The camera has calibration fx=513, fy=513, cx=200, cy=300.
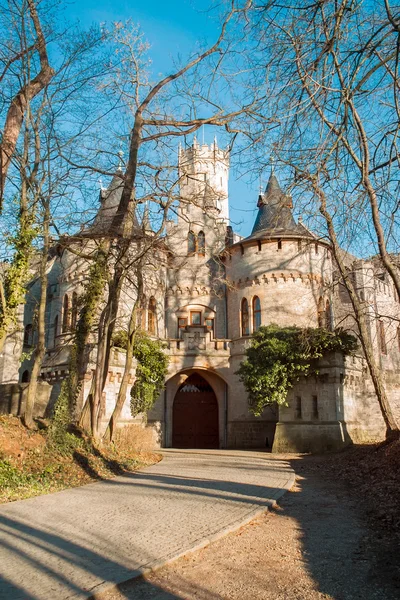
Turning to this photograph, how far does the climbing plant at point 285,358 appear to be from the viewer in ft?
57.0

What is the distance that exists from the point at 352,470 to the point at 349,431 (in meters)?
5.45

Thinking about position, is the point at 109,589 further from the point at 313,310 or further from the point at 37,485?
the point at 313,310

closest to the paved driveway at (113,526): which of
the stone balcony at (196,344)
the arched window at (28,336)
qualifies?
the stone balcony at (196,344)

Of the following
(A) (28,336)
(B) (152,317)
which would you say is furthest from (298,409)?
(A) (28,336)

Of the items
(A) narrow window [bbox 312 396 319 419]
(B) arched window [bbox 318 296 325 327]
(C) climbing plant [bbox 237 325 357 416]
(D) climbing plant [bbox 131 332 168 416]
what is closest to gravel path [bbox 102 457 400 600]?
(C) climbing plant [bbox 237 325 357 416]

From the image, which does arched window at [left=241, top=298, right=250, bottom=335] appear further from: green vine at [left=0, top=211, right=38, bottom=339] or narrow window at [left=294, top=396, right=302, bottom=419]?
green vine at [left=0, top=211, right=38, bottom=339]

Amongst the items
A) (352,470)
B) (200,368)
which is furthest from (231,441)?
(352,470)

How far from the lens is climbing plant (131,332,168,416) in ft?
70.4

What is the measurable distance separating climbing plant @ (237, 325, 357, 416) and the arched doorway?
6.73 metres

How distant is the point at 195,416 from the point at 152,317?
5281mm

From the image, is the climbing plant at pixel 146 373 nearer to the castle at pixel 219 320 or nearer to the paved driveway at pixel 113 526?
the castle at pixel 219 320

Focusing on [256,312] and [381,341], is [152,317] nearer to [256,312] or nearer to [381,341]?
[256,312]

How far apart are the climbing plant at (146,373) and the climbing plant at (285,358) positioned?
4658 mm

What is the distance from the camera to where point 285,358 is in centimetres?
1800
